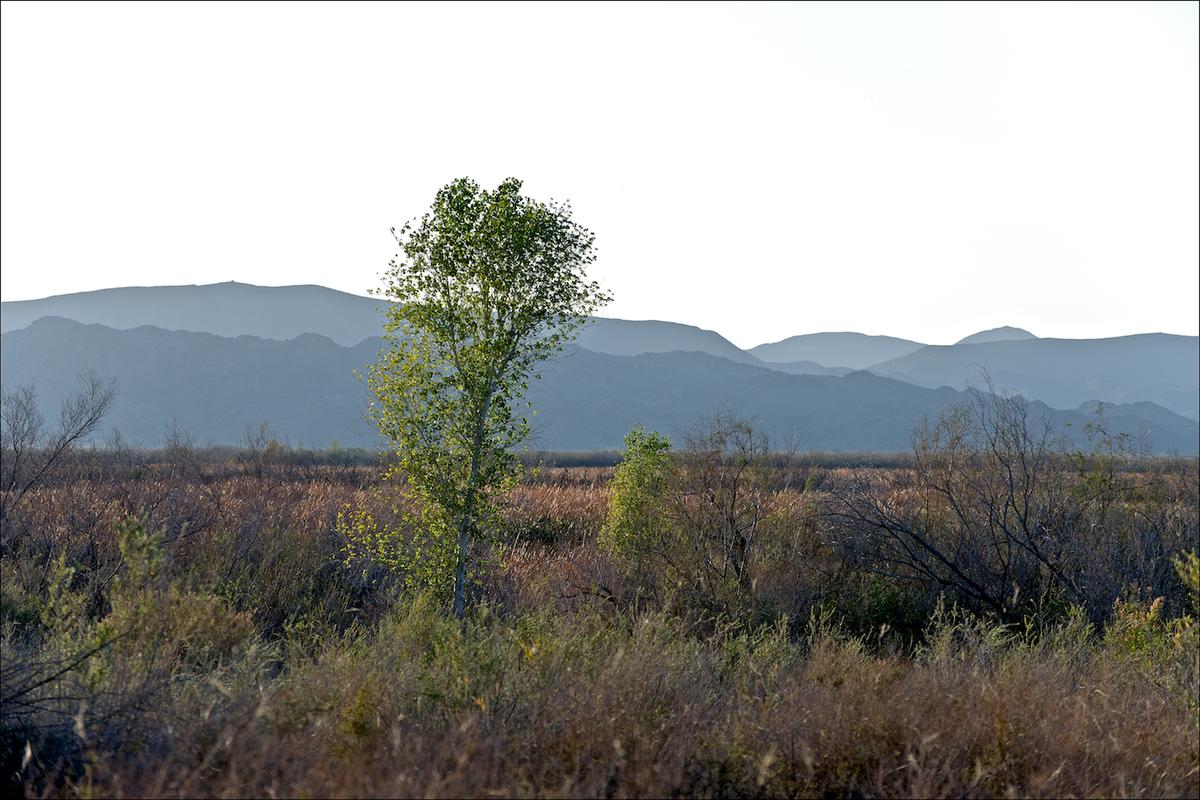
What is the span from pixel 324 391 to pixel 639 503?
15720cm

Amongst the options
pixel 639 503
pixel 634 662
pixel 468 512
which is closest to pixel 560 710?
pixel 634 662

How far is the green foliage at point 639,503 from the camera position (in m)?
11.5

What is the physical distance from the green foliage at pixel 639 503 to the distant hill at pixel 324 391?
120452 millimetres

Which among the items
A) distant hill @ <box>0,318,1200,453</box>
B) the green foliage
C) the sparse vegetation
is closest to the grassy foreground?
the sparse vegetation

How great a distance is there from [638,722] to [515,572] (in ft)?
21.7

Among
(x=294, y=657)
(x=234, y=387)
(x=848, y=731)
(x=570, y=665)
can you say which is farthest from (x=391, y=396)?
(x=234, y=387)

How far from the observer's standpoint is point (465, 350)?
845 centimetres

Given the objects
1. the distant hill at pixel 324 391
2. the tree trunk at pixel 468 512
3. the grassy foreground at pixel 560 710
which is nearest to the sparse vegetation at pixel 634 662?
the grassy foreground at pixel 560 710

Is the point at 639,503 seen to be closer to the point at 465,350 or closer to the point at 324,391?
the point at 465,350

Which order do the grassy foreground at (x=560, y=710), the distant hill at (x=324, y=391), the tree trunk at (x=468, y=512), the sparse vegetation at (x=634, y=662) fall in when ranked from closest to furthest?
the grassy foreground at (x=560, y=710) < the sparse vegetation at (x=634, y=662) < the tree trunk at (x=468, y=512) < the distant hill at (x=324, y=391)

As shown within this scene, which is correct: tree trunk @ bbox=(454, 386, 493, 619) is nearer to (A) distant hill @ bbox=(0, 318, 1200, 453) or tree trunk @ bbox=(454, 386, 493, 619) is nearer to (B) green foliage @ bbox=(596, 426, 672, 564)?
(B) green foliage @ bbox=(596, 426, 672, 564)

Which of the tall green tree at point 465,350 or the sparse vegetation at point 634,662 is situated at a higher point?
the tall green tree at point 465,350

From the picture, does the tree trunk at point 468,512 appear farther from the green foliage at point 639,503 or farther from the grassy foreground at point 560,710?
the green foliage at point 639,503

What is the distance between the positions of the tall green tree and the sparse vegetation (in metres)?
1.12
